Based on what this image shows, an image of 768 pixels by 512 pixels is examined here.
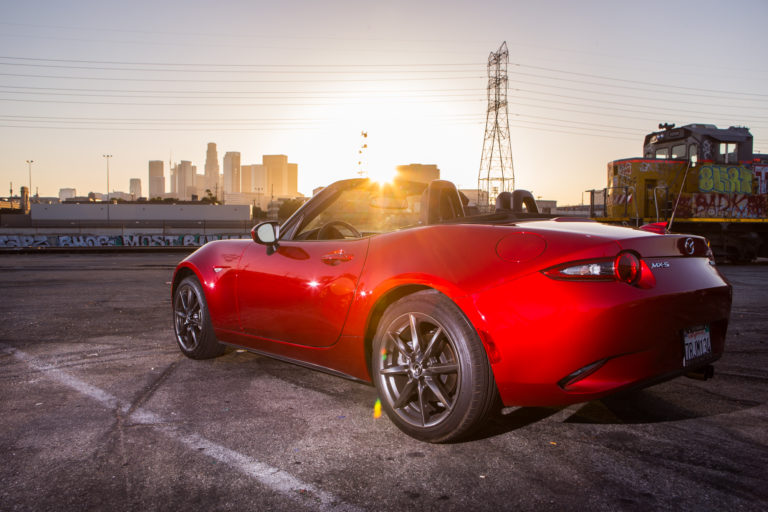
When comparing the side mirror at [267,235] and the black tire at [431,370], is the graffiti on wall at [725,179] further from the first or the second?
the black tire at [431,370]

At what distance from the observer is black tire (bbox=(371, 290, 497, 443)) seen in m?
2.46

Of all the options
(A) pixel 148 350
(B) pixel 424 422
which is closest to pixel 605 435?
(B) pixel 424 422

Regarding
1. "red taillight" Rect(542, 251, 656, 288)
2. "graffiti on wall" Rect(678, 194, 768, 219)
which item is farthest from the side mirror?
"graffiti on wall" Rect(678, 194, 768, 219)

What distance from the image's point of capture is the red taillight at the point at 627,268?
2.34 metres

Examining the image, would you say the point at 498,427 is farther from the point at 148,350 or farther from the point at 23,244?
the point at 23,244

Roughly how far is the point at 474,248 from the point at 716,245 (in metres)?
17.3

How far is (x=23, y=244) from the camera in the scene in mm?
29203

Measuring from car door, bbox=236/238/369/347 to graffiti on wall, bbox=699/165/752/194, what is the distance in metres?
16.5


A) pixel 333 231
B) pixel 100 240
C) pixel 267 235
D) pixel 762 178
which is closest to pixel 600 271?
pixel 333 231

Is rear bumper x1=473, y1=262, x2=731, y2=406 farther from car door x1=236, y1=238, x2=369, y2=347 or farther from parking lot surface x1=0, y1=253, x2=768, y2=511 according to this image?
car door x1=236, y1=238, x2=369, y2=347

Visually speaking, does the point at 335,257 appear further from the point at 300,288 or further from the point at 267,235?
the point at 267,235

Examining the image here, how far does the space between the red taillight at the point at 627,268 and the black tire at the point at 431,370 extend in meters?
0.68

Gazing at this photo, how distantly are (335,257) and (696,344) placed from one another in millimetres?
1969

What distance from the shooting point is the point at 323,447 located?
2633 mm
